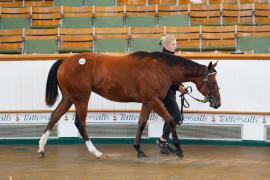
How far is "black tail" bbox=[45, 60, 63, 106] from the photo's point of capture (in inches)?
377

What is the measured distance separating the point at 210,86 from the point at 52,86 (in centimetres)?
251

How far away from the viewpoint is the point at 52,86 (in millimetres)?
9609

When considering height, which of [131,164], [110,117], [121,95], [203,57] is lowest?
[131,164]

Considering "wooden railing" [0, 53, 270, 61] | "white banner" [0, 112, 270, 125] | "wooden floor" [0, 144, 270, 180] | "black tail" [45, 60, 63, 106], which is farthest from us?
"white banner" [0, 112, 270, 125]

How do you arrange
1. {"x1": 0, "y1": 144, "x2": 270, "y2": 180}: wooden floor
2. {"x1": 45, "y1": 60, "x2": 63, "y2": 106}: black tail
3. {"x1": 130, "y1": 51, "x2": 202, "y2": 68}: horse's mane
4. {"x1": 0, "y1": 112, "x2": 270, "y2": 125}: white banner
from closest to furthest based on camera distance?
{"x1": 0, "y1": 144, "x2": 270, "y2": 180}: wooden floor → {"x1": 130, "y1": 51, "x2": 202, "y2": 68}: horse's mane → {"x1": 45, "y1": 60, "x2": 63, "y2": 106}: black tail → {"x1": 0, "y1": 112, "x2": 270, "y2": 125}: white banner

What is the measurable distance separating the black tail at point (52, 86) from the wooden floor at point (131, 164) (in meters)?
0.90

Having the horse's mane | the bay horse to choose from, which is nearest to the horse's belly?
the bay horse

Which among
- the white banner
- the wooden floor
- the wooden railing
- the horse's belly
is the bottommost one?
the wooden floor

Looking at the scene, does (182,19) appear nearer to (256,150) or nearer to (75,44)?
(75,44)

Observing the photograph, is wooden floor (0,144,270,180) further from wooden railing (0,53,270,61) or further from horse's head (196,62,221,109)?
wooden railing (0,53,270,61)

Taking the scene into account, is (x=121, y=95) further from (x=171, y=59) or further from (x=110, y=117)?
(x=110, y=117)

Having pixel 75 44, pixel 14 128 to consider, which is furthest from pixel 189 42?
pixel 14 128

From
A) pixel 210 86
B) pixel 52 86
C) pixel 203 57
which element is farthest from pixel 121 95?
pixel 203 57

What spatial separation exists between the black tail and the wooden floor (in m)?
0.90
